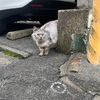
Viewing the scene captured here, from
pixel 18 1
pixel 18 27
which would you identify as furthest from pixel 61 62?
pixel 18 27

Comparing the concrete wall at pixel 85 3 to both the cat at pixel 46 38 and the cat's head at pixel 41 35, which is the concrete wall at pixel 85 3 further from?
the cat's head at pixel 41 35

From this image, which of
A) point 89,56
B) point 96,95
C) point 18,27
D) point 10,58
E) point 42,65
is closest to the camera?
point 96,95

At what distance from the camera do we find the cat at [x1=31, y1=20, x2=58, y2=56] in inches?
151

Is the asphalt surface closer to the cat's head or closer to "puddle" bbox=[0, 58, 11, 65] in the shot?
"puddle" bbox=[0, 58, 11, 65]

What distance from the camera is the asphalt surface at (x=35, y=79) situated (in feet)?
8.77

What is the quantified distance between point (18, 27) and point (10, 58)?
186 cm

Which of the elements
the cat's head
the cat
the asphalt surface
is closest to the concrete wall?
the cat

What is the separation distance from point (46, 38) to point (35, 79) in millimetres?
1086

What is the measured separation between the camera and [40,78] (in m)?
3.06

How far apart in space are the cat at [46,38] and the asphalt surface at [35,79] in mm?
149

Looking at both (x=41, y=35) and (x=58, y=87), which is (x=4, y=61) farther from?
(x=58, y=87)

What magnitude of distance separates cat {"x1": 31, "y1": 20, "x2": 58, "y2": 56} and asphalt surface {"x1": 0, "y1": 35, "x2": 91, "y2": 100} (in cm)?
15

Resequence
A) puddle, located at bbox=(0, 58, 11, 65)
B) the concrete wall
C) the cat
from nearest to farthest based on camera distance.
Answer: puddle, located at bbox=(0, 58, 11, 65) → the concrete wall → the cat

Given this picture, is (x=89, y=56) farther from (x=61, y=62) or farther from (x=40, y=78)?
(x=40, y=78)
